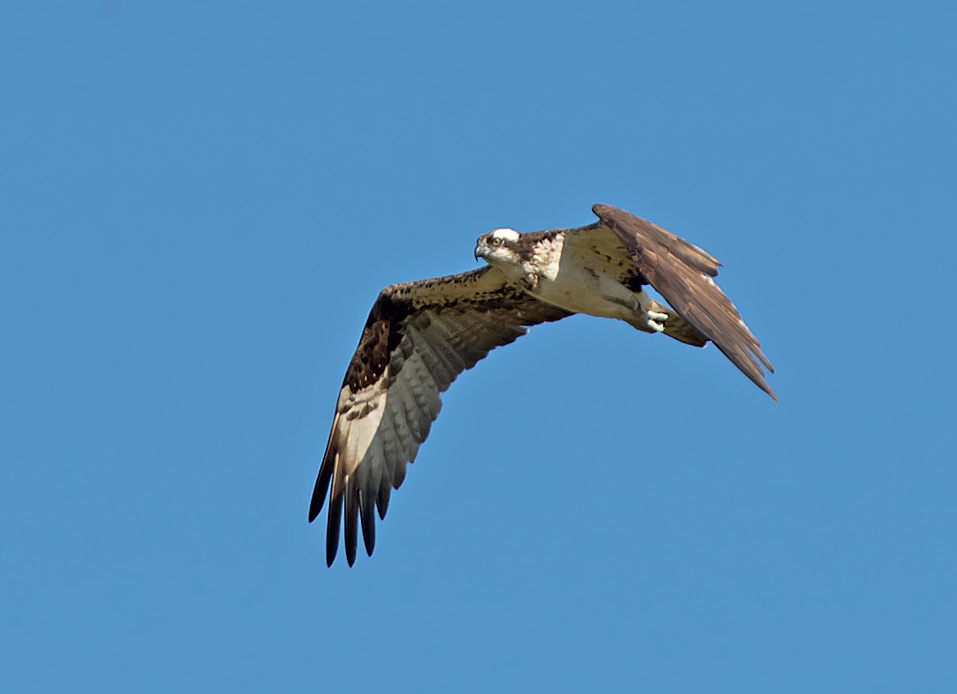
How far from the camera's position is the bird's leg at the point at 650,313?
485 inches

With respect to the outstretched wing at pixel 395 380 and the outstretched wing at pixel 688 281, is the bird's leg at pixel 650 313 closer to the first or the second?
the outstretched wing at pixel 688 281

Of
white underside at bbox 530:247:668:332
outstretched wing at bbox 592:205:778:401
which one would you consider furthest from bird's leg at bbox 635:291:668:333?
outstretched wing at bbox 592:205:778:401

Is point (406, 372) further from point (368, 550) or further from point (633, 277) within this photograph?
point (633, 277)

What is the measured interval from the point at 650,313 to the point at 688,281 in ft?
4.96

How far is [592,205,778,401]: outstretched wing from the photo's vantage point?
10000mm

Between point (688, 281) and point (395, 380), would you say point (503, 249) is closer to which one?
point (688, 281)

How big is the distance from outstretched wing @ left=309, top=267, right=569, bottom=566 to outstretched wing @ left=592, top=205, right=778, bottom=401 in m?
2.35

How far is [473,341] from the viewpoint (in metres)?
13.8

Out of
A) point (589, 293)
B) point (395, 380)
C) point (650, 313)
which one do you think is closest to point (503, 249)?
point (589, 293)

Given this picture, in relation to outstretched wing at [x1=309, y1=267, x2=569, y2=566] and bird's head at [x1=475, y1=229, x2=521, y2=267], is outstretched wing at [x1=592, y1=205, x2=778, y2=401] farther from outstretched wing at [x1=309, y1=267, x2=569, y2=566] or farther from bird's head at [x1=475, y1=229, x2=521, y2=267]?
outstretched wing at [x1=309, y1=267, x2=569, y2=566]

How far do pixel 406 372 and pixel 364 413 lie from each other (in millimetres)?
593

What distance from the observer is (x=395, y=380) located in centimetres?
1398

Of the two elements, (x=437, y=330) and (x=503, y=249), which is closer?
(x=503, y=249)

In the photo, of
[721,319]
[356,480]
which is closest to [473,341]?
[356,480]
